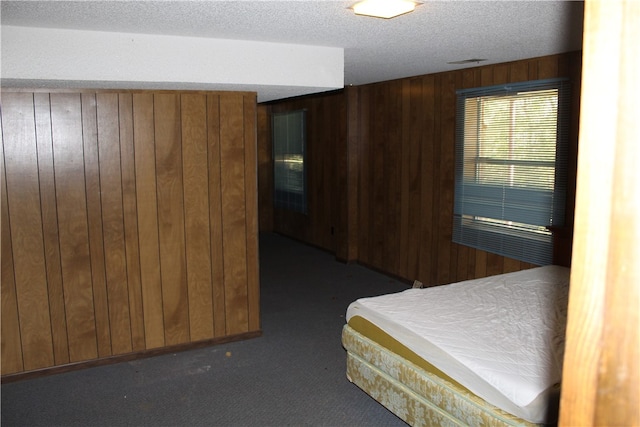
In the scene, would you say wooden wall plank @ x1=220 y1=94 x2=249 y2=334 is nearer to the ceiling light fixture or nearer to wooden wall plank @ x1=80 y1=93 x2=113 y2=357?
wooden wall plank @ x1=80 y1=93 x2=113 y2=357

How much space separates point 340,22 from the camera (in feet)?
8.75

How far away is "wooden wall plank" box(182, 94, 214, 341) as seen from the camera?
368cm

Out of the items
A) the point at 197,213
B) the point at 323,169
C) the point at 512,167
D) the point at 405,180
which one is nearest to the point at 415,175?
the point at 405,180

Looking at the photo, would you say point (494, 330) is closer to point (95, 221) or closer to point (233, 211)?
point (233, 211)

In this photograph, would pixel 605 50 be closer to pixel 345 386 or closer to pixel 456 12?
pixel 456 12

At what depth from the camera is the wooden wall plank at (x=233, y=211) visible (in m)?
3.79

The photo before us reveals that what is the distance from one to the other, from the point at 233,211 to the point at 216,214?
130mm

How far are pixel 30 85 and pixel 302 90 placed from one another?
5.70 ft

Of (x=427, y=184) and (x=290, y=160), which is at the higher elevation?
(x=290, y=160)

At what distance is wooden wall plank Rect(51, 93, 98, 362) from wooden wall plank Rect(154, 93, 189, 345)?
49 centimetres

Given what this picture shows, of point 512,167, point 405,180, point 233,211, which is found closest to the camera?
point 233,211

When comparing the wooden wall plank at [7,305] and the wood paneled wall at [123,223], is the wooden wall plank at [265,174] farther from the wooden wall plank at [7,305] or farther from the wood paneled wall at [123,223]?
the wooden wall plank at [7,305]

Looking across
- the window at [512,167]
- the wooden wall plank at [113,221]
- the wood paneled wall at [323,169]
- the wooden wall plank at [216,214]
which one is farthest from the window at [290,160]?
the wooden wall plank at [113,221]

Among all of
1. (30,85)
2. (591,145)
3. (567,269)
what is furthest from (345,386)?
(591,145)
